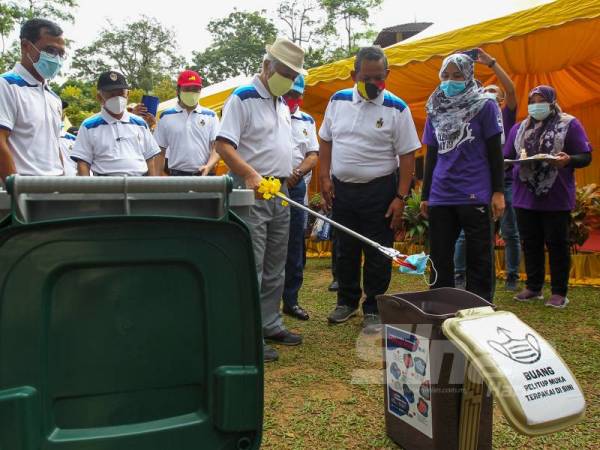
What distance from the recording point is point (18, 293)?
3.46 ft

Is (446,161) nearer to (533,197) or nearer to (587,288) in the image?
(533,197)

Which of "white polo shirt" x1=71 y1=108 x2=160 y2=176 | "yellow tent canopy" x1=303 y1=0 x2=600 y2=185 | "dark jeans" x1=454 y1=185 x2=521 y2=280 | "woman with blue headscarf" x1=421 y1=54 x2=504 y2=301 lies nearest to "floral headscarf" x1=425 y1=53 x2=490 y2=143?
"woman with blue headscarf" x1=421 y1=54 x2=504 y2=301

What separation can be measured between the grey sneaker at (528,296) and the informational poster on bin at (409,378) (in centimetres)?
259

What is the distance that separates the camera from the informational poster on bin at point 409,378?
67.0 inches

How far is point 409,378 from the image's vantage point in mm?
1786

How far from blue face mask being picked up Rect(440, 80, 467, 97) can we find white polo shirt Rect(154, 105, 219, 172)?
2419 mm

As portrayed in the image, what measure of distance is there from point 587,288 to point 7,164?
14.4ft

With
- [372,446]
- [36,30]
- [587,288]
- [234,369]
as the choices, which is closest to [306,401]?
[372,446]

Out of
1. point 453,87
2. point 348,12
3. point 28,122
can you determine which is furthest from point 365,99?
point 348,12

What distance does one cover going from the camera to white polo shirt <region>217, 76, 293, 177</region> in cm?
289

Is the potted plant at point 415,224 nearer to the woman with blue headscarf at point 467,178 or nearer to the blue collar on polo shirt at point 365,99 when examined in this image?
the blue collar on polo shirt at point 365,99

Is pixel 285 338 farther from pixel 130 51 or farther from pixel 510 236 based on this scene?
pixel 130 51

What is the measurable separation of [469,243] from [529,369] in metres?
1.65

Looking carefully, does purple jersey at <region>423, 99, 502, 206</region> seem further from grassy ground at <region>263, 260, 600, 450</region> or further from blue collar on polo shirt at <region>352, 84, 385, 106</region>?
grassy ground at <region>263, 260, 600, 450</region>
